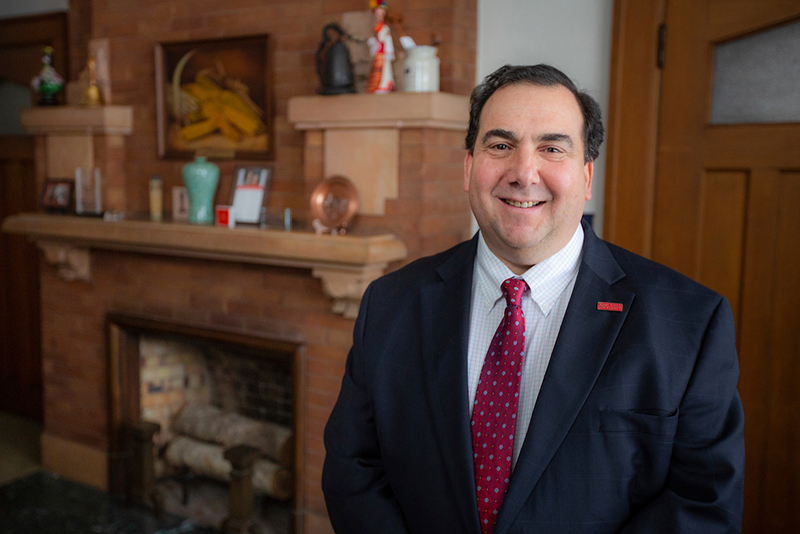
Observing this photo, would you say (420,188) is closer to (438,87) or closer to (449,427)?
(438,87)

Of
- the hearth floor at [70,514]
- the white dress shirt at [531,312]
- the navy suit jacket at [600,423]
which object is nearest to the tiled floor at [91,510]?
the hearth floor at [70,514]

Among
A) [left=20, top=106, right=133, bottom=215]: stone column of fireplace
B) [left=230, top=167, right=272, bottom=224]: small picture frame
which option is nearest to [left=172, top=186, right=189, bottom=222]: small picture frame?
[left=230, top=167, right=272, bottom=224]: small picture frame

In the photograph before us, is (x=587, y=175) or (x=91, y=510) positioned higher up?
(x=587, y=175)

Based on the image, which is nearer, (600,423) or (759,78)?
(600,423)

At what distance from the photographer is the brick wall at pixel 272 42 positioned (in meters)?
2.40

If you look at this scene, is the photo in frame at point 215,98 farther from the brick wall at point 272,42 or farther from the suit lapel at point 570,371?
the suit lapel at point 570,371

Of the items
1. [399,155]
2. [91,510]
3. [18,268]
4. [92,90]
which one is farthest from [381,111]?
[18,268]

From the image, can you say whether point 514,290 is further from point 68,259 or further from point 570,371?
point 68,259

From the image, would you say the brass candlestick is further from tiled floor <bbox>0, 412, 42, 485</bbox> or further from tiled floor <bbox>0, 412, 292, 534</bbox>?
tiled floor <bbox>0, 412, 42, 485</bbox>

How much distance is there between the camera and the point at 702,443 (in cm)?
111

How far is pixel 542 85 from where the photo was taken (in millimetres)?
1221

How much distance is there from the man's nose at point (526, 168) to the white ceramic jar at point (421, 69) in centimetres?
118

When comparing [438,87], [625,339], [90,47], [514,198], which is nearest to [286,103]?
[438,87]

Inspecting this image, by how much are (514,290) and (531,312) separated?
0.06 metres
